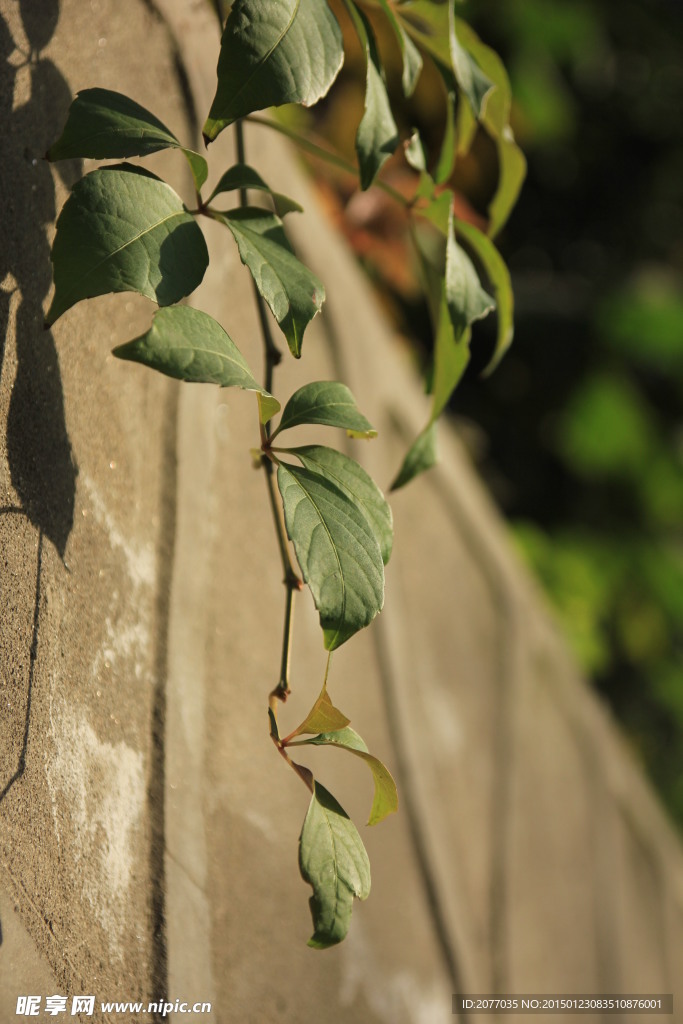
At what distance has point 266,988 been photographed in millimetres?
607

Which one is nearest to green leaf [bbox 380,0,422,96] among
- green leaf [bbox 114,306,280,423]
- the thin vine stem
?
the thin vine stem

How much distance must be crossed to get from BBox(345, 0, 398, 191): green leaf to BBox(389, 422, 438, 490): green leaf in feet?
0.59

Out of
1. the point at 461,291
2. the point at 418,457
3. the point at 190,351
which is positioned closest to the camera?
the point at 190,351

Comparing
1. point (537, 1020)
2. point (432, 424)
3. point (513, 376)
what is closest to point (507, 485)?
point (513, 376)

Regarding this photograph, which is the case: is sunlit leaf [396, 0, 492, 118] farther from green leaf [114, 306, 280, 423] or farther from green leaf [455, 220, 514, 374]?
green leaf [114, 306, 280, 423]

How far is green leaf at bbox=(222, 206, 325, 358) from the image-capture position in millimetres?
418

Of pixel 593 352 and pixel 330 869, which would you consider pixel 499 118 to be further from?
pixel 593 352

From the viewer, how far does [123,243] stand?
384 millimetres

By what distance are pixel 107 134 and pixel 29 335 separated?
4.6 inches

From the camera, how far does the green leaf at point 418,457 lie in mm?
588

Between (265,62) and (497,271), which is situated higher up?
(265,62)

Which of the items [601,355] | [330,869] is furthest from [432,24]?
[601,355]

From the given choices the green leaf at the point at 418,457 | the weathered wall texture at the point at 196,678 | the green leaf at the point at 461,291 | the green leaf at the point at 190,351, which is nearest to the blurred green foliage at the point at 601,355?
the weathered wall texture at the point at 196,678

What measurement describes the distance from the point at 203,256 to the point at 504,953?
2.86 feet
